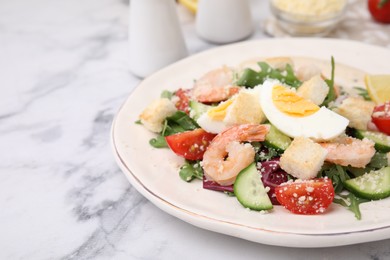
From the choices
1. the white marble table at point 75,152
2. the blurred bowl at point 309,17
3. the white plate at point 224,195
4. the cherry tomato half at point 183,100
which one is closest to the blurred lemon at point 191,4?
the white marble table at point 75,152

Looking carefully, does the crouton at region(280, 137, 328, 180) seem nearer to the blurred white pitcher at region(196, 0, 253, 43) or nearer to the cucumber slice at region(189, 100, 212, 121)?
the cucumber slice at region(189, 100, 212, 121)

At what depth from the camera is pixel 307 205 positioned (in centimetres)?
204

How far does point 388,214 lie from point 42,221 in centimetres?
140

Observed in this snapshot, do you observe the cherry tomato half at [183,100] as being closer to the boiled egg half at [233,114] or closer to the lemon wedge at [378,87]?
the boiled egg half at [233,114]

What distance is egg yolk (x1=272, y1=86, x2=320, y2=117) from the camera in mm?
2348

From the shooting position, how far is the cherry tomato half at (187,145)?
240cm

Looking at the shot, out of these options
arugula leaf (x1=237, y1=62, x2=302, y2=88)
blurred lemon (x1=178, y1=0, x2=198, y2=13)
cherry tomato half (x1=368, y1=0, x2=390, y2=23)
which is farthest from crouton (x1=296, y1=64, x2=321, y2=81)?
blurred lemon (x1=178, y1=0, x2=198, y2=13)

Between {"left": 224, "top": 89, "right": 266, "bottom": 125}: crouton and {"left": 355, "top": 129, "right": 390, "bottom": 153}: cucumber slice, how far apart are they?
1.37 feet

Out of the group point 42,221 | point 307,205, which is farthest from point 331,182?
point 42,221

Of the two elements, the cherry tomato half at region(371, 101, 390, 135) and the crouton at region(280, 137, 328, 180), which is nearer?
the crouton at region(280, 137, 328, 180)

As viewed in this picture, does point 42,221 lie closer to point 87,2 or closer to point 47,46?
point 47,46

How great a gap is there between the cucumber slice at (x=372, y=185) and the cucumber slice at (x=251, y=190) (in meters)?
0.33

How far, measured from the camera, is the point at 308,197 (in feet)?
6.73

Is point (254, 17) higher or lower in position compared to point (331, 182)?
lower
